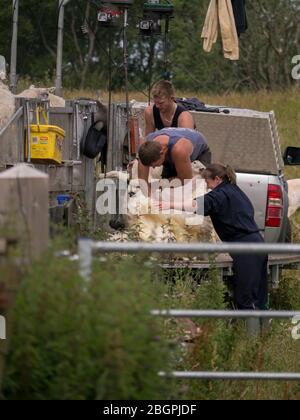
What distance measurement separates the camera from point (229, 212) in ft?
32.6

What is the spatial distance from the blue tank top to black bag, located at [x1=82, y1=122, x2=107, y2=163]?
1.05 m

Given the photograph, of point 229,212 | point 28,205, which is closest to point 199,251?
point 28,205

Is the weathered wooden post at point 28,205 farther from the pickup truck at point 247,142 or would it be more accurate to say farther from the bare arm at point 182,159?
the pickup truck at point 247,142

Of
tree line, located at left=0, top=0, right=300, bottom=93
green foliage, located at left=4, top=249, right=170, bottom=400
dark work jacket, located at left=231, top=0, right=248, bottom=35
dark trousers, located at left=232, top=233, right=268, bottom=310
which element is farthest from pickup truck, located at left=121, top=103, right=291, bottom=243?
tree line, located at left=0, top=0, right=300, bottom=93

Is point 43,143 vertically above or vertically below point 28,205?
below

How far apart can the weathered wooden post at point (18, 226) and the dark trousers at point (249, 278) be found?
4511 millimetres

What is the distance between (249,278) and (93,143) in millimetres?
2443

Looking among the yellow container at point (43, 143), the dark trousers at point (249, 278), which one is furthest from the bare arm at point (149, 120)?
the dark trousers at point (249, 278)

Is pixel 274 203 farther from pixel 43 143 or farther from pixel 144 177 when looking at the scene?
pixel 43 143

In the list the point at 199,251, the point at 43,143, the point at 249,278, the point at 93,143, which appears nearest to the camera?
the point at 199,251

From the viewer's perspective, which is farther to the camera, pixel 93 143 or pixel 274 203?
pixel 93 143

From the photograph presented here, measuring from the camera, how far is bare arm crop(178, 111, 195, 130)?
11441 mm

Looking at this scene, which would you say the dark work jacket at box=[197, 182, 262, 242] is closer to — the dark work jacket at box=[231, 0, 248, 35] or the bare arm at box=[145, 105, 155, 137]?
the bare arm at box=[145, 105, 155, 137]
